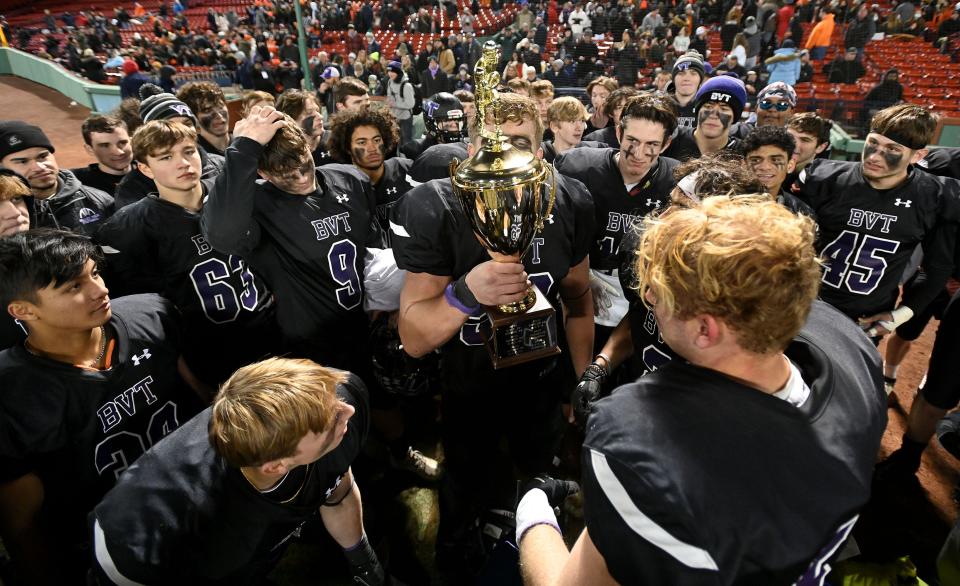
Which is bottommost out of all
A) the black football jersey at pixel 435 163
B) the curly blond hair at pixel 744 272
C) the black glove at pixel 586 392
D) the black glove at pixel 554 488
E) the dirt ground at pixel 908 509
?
the dirt ground at pixel 908 509

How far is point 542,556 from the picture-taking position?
145 cm

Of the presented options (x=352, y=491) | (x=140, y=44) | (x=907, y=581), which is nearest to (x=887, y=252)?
(x=907, y=581)

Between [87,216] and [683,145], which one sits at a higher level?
[87,216]

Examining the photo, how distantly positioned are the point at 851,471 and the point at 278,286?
2499mm

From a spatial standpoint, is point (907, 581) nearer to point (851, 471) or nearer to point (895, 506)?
point (895, 506)

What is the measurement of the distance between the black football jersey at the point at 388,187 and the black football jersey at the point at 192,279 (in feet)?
3.18

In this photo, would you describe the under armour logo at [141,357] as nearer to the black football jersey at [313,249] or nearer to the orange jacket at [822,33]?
the black football jersey at [313,249]

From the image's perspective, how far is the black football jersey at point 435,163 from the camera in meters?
3.45

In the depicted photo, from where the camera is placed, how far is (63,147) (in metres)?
12.8

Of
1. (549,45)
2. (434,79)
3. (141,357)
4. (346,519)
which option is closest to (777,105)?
(346,519)

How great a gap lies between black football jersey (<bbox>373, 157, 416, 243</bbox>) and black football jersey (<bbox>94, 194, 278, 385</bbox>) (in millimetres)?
970

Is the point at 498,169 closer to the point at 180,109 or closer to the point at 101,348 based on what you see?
the point at 101,348

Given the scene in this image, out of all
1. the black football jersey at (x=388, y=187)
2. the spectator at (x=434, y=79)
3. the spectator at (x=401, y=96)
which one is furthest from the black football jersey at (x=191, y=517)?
the spectator at (x=434, y=79)

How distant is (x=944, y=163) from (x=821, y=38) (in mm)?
10108
